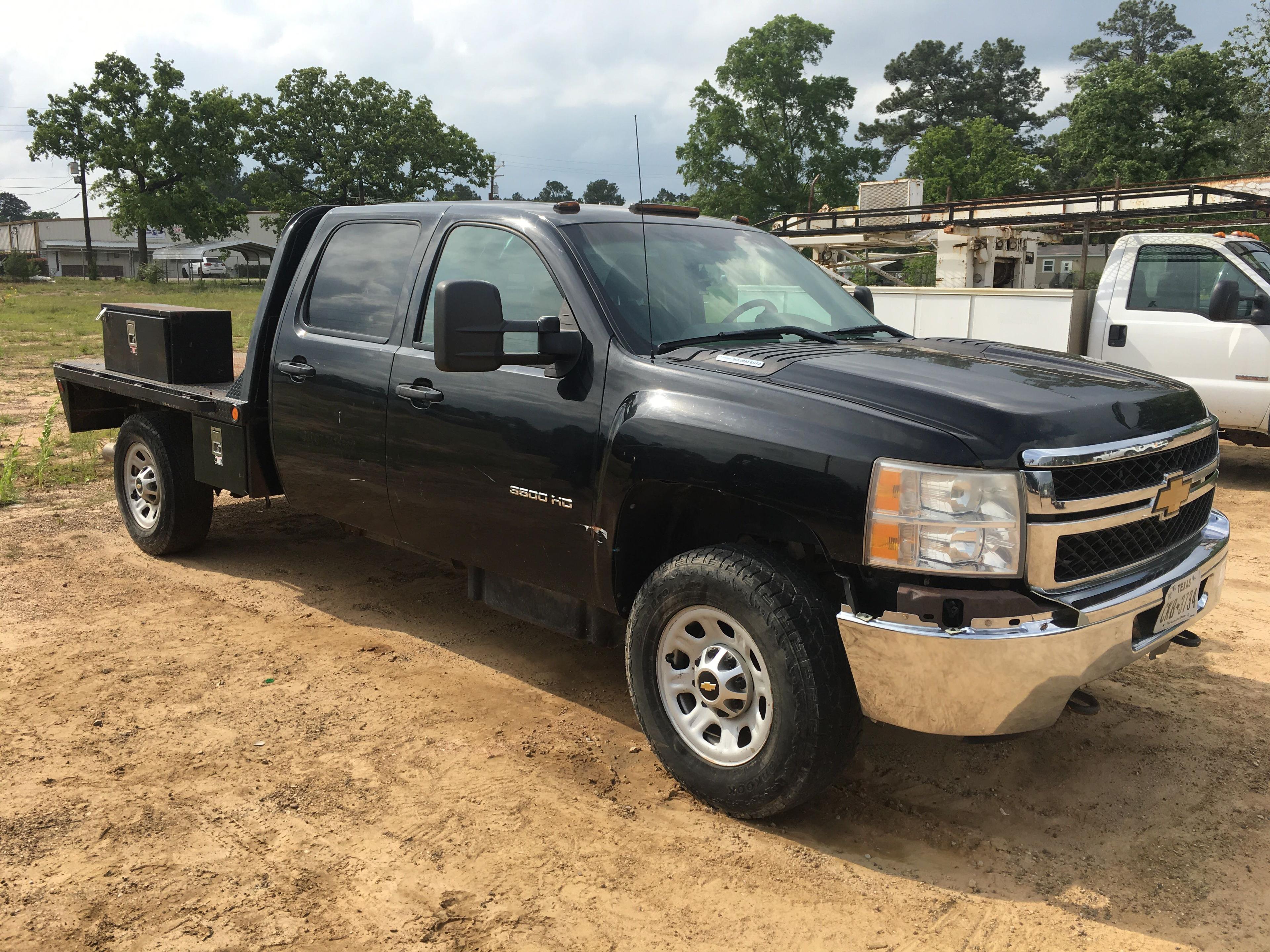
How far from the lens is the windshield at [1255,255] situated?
827 cm

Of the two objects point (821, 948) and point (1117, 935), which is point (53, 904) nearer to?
point (821, 948)

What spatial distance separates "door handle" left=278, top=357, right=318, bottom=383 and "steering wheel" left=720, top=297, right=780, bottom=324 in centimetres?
196

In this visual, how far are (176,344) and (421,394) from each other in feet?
8.08

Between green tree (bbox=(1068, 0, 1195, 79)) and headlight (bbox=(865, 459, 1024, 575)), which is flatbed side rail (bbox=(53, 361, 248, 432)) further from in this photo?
green tree (bbox=(1068, 0, 1195, 79))

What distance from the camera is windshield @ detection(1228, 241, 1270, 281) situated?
827 cm

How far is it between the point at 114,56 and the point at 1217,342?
6390cm

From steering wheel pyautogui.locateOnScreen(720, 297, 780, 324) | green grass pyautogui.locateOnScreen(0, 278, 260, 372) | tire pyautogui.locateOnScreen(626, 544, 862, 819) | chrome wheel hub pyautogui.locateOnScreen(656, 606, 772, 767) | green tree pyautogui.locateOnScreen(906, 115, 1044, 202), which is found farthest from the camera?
green tree pyautogui.locateOnScreen(906, 115, 1044, 202)

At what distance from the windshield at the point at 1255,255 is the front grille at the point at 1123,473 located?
580 centimetres

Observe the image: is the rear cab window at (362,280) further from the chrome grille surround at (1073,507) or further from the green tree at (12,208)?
the green tree at (12,208)

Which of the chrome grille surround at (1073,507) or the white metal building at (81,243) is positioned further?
the white metal building at (81,243)

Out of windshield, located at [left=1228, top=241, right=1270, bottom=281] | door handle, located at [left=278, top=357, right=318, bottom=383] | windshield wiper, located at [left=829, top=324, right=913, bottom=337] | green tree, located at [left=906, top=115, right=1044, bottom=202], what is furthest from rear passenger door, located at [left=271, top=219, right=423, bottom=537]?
green tree, located at [left=906, top=115, right=1044, bottom=202]

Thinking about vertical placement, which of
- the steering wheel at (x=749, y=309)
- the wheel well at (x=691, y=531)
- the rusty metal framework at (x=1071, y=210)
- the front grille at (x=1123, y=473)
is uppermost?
the rusty metal framework at (x=1071, y=210)

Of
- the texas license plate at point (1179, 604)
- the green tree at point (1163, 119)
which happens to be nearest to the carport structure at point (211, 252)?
the green tree at point (1163, 119)

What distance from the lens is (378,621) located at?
5219mm
